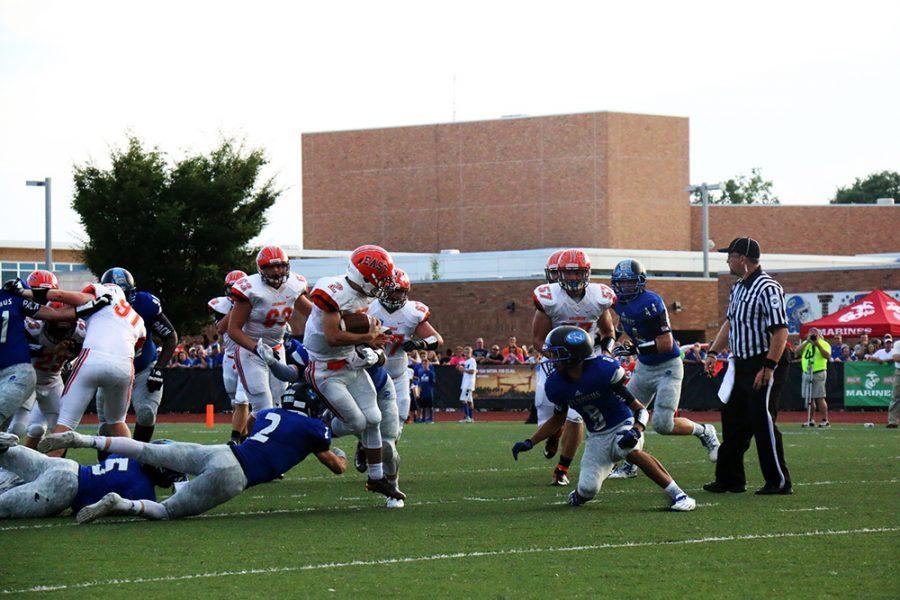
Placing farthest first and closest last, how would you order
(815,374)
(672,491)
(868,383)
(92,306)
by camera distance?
(868,383), (815,374), (92,306), (672,491)

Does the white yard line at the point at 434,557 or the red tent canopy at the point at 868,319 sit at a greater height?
the red tent canopy at the point at 868,319

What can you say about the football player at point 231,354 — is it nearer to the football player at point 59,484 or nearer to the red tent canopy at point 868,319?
the football player at point 59,484

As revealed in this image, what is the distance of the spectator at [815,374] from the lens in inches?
984

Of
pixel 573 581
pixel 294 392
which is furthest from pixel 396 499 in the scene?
pixel 573 581

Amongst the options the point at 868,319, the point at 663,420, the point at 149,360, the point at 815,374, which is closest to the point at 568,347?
the point at 663,420

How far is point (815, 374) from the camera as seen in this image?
25281mm

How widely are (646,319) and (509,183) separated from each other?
4752cm

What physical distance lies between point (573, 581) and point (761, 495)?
15.0ft

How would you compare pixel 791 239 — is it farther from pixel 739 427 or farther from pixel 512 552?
pixel 512 552

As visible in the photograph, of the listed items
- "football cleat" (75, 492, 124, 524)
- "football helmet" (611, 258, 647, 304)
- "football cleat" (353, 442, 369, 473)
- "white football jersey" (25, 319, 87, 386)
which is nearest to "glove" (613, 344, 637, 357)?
"football helmet" (611, 258, 647, 304)

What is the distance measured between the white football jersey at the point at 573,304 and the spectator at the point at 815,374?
13.1 m

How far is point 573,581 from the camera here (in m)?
6.79

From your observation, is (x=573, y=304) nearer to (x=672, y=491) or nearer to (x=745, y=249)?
(x=745, y=249)

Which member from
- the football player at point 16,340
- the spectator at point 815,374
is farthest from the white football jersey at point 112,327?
the spectator at point 815,374
